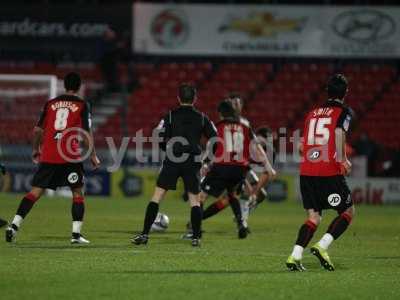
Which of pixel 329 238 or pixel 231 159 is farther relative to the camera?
pixel 231 159

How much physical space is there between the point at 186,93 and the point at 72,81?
155 centimetres

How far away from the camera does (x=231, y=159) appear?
15.8 metres

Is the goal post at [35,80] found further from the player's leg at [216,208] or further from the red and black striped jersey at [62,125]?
the red and black striped jersey at [62,125]

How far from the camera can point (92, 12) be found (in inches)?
1309

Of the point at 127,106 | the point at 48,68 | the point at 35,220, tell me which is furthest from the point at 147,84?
the point at 35,220

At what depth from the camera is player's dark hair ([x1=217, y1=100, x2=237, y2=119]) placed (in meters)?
15.5

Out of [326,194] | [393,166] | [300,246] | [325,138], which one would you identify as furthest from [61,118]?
[393,166]

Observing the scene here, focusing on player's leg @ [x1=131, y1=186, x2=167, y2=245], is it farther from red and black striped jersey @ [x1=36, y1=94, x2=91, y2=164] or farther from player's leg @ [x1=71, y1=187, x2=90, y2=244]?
red and black striped jersey @ [x1=36, y1=94, x2=91, y2=164]

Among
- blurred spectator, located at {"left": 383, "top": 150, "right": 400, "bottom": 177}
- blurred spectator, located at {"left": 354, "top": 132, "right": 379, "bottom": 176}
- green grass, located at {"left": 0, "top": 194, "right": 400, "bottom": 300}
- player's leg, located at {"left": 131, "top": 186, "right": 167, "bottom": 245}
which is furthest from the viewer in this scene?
blurred spectator, located at {"left": 354, "top": 132, "right": 379, "bottom": 176}

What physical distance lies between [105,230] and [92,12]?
17707 mm

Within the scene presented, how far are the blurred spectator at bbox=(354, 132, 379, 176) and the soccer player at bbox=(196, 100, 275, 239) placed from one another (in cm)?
1283

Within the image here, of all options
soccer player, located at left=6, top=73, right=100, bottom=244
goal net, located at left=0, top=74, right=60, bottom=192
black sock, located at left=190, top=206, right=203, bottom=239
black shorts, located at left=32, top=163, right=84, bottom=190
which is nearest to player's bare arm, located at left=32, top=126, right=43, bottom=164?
soccer player, located at left=6, top=73, right=100, bottom=244

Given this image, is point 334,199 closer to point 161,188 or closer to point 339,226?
point 339,226

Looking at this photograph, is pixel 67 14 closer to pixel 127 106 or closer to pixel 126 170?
pixel 127 106
